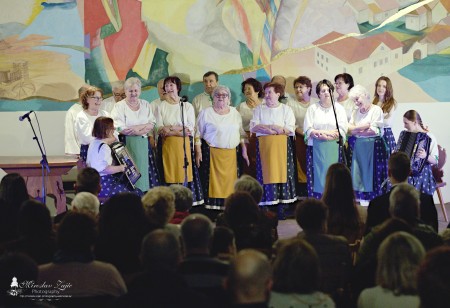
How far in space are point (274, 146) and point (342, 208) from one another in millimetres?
3872

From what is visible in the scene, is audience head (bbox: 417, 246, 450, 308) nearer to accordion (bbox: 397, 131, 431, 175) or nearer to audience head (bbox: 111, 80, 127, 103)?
accordion (bbox: 397, 131, 431, 175)

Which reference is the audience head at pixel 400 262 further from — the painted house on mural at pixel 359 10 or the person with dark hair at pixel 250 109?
the painted house on mural at pixel 359 10

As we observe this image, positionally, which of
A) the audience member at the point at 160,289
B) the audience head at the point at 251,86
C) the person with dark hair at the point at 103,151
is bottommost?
the audience member at the point at 160,289

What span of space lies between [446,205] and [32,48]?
575cm

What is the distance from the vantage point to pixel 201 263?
3.90m

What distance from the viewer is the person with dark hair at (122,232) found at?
14.7 ft

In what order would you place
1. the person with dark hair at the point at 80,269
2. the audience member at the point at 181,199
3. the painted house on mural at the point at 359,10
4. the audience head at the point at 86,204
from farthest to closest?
the painted house on mural at the point at 359,10, the audience member at the point at 181,199, the audience head at the point at 86,204, the person with dark hair at the point at 80,269

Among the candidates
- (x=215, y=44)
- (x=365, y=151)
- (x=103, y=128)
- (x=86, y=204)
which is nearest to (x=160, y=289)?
(x=86, y=204)

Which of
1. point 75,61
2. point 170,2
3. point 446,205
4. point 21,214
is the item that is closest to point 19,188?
point 21,214

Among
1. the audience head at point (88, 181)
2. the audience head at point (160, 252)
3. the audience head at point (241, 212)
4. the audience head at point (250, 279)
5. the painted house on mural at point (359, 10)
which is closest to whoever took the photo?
the audience head at point (250, 279)

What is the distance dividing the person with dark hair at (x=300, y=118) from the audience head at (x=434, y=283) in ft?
21.4

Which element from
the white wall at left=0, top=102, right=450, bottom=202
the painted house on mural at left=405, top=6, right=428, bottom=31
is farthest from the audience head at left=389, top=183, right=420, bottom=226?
the painted house on mural at left=405, top=6, right=428, bottom=31

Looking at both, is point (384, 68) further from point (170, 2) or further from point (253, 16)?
point (170, 2)

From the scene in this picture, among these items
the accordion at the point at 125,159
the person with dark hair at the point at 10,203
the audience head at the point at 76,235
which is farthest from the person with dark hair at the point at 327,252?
the accordion at the point at 125,159
